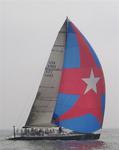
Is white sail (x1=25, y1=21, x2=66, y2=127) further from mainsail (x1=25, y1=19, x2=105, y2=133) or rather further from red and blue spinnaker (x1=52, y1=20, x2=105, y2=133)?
red and blue spinnaker (x1=52, y1=20, x2=105, y2=133)

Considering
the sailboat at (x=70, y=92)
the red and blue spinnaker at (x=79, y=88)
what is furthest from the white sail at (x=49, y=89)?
the red and blue spinnaker at (x=79, y=88)

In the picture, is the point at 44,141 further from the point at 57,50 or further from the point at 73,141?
the point at 57,50

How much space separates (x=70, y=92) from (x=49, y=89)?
2.09m

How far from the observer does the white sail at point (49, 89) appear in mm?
53844

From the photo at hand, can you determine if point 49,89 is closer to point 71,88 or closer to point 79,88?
point 71,88

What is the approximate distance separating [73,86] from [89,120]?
145 inches

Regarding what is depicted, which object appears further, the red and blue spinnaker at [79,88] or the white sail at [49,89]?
the white sail at [49,89]

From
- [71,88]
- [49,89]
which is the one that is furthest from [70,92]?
[49,89]

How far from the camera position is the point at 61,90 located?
178 feet

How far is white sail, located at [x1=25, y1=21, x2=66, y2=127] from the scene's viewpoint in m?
53.8

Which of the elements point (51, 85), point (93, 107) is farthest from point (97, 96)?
point (51, 85)

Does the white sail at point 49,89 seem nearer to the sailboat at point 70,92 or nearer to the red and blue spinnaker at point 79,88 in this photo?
the sailboat at point 70,92

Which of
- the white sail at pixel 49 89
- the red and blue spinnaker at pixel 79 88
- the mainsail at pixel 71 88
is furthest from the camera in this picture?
the white sail at pixel 49 89

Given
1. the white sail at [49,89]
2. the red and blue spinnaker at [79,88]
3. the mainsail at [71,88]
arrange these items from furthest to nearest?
1. the white sail at [49,89]
2. the mainsail at [71,88]
3. the red and blue spinnaker at [79,88]
